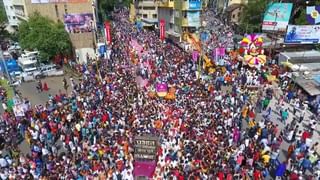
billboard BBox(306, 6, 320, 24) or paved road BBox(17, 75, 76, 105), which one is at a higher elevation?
billboard BBox(306, 6, 320, 24)

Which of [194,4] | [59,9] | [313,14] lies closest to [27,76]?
[59,9]

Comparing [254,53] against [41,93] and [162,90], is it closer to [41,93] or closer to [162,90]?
[162,90]

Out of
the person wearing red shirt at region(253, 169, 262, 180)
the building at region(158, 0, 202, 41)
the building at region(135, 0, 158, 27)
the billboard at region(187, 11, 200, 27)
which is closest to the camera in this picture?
the person wearing red shirt at region(253, 169, 262, 180)

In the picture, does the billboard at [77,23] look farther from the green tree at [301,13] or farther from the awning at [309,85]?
the green tree at [301,13]

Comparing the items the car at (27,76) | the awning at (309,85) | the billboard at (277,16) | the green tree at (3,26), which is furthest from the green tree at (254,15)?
the green tree at (3,26)

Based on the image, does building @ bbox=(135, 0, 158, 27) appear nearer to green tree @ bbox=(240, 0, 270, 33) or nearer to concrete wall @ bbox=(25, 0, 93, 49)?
green tree @ bbox=(240, 0, 270, 33)

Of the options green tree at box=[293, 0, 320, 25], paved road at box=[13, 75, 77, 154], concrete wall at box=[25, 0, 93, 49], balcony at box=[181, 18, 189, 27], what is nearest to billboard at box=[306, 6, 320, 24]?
green tree at box=[293, 0, 320, 25]
